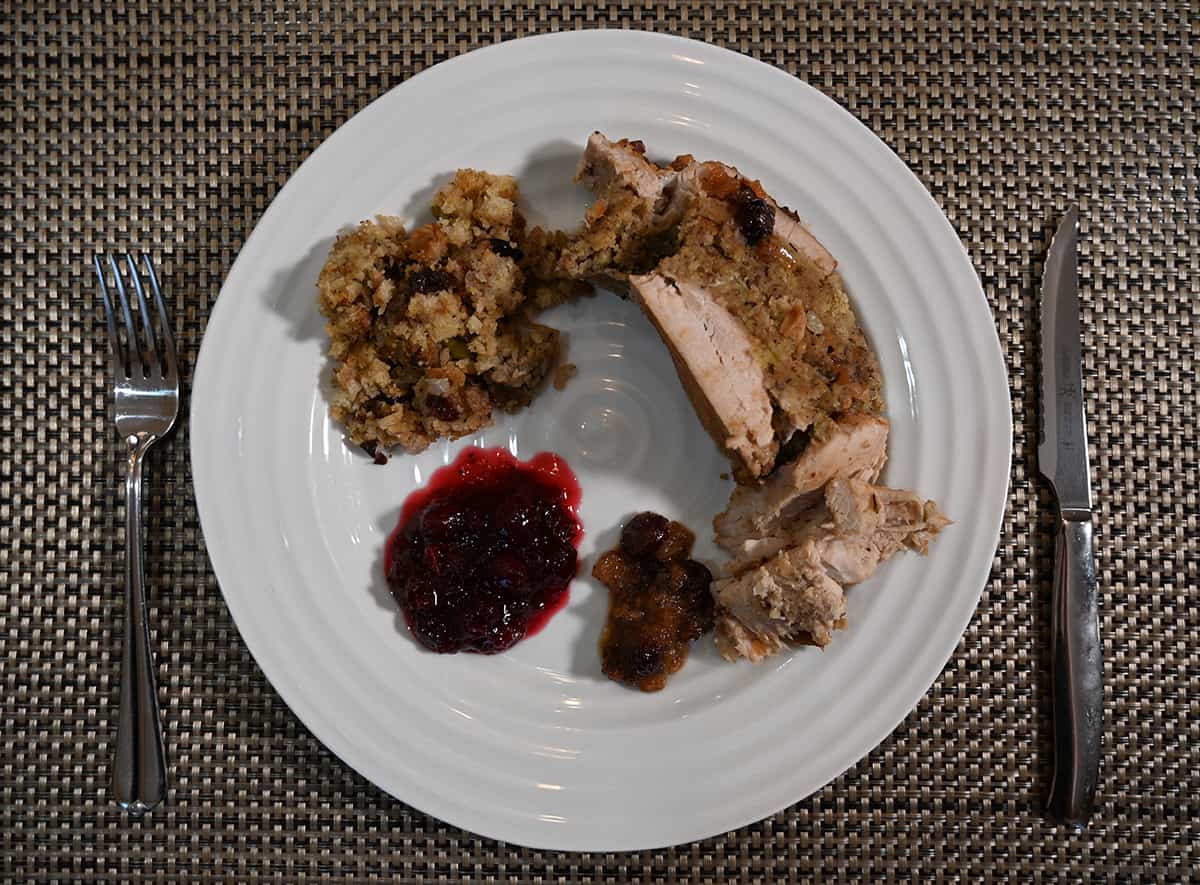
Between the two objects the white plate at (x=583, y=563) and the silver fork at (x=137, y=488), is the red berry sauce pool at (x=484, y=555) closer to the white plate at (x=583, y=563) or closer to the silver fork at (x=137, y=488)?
the white plate at (x=583, y=563)

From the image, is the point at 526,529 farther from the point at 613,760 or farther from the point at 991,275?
the point at 991,275

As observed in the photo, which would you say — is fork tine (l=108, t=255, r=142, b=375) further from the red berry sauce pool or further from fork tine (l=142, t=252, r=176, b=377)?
the red berry sauce pool

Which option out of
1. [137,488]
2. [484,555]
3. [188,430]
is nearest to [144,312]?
[188,430]

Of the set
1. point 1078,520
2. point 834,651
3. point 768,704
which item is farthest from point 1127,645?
point 768,704

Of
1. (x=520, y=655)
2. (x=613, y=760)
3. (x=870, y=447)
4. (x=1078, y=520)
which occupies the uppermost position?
(x=870, y=447)

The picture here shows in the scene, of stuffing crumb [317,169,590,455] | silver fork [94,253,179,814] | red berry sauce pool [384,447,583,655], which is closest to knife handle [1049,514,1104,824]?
red berry sauce pool [384,447,583,655]

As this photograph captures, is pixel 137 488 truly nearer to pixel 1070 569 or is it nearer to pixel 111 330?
pixel 111 330
